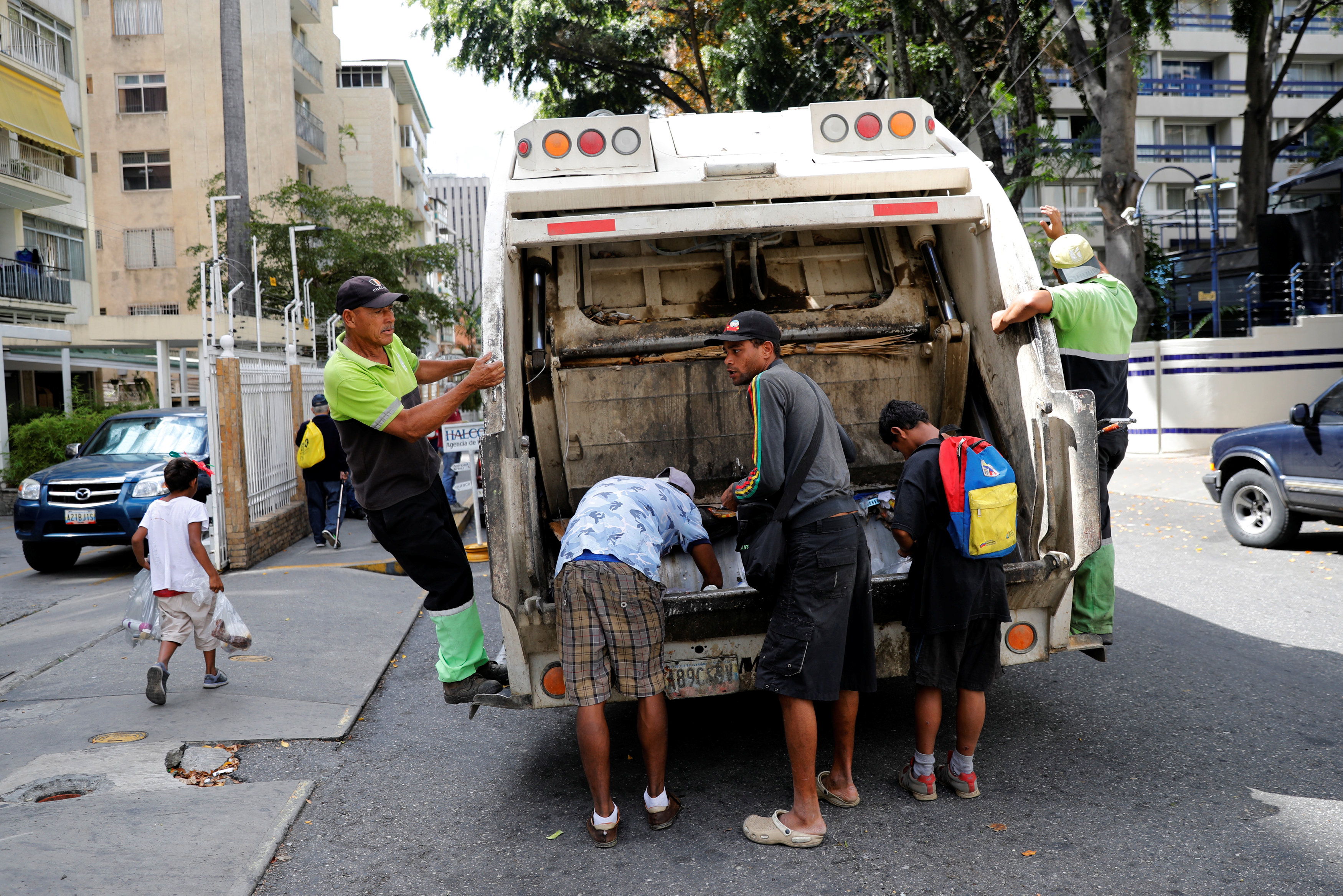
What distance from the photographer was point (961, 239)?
475 centimetres

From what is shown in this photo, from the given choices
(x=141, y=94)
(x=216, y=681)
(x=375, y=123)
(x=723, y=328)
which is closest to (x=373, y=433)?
(x=723, y=328)

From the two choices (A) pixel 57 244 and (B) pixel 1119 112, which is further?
(A) pixel 57 244

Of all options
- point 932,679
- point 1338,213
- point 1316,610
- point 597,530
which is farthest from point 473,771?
point 1338,213

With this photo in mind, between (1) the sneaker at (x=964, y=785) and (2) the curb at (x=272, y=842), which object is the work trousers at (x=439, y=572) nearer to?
(2) the curb at (x=272, y=842)

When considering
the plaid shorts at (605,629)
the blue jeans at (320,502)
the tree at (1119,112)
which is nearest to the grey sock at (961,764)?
the plaid shorts at (605,629)

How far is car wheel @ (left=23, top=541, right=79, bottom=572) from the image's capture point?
32.7 ft

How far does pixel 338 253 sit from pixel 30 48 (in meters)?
7.64

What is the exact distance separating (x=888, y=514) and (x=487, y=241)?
199 centimetres

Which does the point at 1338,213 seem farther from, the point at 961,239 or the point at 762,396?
the point at 762,396

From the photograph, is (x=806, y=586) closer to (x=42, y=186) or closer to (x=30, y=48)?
(x=42, y=186)

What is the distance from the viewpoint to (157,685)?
498 centimetres

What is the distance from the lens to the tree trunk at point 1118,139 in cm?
1423

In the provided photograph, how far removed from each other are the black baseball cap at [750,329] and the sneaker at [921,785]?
5.16 ft

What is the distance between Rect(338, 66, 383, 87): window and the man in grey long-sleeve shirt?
4557 cm
